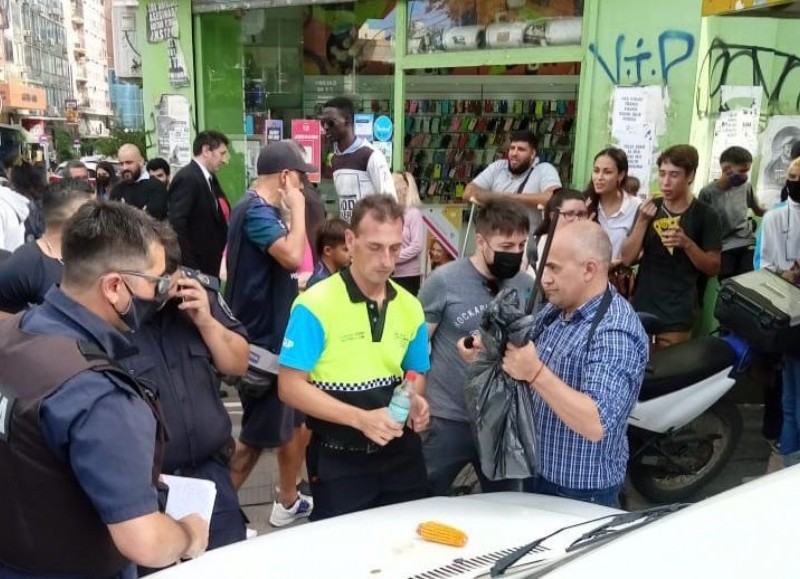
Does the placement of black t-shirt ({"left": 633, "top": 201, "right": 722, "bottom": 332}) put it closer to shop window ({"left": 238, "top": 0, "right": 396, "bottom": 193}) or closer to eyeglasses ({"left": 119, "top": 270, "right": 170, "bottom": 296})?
A: eyeglasses ({"left": 119, "top": 270, "right": 170, "bottom": 296})

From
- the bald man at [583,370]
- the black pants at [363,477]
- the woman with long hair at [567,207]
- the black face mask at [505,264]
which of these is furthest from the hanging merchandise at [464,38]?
the black pants at [363,477]

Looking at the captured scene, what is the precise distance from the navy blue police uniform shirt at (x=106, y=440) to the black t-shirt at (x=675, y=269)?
3.79 metres

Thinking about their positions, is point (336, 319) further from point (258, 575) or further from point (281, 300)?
point (281, 300)

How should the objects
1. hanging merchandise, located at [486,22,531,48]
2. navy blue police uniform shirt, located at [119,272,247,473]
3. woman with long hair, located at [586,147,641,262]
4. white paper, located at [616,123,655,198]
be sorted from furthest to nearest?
hanging merchandise, located at [486,22,531,48], white paper, located at [616,123,655,198], woman with long hair, located at [586,147,641,262], navy blue police uniform shirt, located at [119,272,247,473]

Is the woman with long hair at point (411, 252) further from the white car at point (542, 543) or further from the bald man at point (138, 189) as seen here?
the white car at point (542, 543)

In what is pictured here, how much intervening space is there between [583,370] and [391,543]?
84cm

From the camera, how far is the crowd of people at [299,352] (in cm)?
178

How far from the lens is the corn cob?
229cm

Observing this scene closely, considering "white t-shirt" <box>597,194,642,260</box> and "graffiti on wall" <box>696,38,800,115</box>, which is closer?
"white t-shirt" <box>597,194,642,260</box>

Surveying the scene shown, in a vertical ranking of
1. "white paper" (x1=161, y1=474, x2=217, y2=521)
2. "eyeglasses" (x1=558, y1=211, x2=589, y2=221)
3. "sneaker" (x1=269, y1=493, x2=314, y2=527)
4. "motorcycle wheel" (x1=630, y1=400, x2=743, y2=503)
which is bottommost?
"sneaker" (x1=269, y1=493, x2=314, y2=527)

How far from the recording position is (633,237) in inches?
192

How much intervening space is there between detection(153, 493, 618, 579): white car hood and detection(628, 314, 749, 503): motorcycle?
5.21ft

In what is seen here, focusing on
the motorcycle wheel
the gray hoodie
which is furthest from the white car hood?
the gray hoodie

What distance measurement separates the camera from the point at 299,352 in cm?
273
